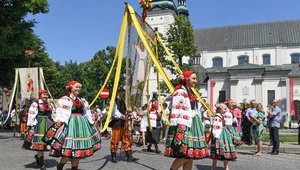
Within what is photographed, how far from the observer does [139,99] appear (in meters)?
8.68

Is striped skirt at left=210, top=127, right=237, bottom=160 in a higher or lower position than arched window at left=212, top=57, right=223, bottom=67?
lower

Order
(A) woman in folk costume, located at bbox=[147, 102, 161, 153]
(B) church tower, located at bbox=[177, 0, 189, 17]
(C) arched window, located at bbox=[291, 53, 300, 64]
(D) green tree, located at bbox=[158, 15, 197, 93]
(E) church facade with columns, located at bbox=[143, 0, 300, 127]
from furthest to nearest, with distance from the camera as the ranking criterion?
(B) church tower, located at bbox=[177, 0, 189, 17]
(C) arched window, located at bbox=[291, 53, 300, 64]
(E) church facade with columns, located at bbox=[143, 0, 300, 127]
(D) green tree, located at bbox=[158, 15, 197, 93]
(A) woman in folk costume, located at bbox=[147, 102, 161, 153]

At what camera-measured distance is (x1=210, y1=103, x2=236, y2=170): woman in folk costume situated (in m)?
6.93

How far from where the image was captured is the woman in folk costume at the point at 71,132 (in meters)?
5.66

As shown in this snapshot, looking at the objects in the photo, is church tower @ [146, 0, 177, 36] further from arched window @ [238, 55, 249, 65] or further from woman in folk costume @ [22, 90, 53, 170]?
woman in folk costume @ [22, 90, 53, 170]

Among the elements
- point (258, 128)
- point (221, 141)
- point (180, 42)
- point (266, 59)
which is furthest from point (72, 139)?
point (266, 59)

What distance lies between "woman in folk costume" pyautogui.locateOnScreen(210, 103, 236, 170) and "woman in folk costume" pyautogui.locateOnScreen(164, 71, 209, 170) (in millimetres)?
1472

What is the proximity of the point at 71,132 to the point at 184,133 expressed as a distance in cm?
204

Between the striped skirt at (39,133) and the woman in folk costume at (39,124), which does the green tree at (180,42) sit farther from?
the striped skirt at (39,133)

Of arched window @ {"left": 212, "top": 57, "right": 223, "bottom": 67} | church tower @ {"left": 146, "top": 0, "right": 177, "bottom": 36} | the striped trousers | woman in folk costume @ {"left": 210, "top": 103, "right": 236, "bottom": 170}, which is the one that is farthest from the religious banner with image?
arched window @ {"left": 212, "top": 57, "right": 223, "bottom": 67}

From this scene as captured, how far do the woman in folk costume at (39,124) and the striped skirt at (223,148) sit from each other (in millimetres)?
3807

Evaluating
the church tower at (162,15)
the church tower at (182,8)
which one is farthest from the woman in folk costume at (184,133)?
the church tower at (182,8)

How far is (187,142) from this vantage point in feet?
17.5

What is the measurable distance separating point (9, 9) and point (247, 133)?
1479 centimetres
